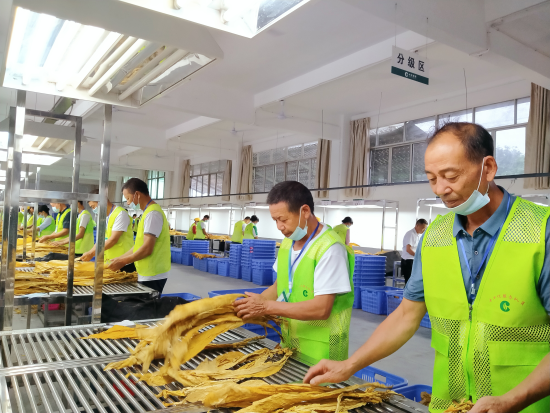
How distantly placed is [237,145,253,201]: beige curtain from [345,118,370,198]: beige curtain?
18.1 feet

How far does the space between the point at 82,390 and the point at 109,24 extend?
1.30 metres

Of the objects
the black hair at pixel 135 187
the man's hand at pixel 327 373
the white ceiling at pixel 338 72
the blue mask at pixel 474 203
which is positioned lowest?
the man's hand at pixel 327 373

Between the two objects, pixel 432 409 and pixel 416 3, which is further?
pixel 416 3

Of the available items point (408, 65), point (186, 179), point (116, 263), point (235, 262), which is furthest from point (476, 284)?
point (186, 179)

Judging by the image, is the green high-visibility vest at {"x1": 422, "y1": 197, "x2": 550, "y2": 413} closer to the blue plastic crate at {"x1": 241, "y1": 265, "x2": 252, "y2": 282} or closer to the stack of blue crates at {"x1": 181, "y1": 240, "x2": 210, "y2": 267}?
the blue plastic crate at {"x1": 241, "y1": 265, "x2": 252, "y2": 282}

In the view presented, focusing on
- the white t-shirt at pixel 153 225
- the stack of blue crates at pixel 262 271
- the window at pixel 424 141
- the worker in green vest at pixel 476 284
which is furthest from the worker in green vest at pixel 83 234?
the window at pixel 424 141

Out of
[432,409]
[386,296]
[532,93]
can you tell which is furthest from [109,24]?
[532,93]

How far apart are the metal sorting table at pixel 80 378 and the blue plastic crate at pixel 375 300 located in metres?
5.53

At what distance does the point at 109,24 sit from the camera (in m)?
1.48

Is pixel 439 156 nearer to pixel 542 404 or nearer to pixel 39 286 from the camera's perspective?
pixel 542 404

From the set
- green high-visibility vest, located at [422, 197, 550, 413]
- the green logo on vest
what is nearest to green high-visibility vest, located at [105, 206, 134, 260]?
green high-visibility vest, located at [422, 197, 550, 413]

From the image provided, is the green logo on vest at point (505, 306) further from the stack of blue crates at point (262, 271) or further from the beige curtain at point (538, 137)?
the beige curtain at point (538, 137)

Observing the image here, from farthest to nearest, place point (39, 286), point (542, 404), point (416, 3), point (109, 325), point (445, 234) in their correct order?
point (416, 3)
point (39, 286)
point (109, 325)
point (445, 234)
point (542, 404)

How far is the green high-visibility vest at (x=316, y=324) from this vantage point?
214 centimetres
